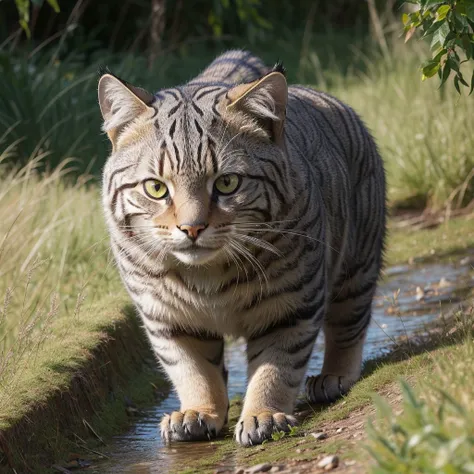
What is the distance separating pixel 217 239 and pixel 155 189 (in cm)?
39

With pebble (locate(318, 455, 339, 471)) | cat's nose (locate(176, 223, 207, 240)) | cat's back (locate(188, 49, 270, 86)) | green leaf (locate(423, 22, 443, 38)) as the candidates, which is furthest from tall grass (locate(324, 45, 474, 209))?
pebble (locate(318, 455, 339, 471))

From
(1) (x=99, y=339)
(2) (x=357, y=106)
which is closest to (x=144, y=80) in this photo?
(2) (x=357, y=106)

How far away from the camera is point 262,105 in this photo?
5.10 metres

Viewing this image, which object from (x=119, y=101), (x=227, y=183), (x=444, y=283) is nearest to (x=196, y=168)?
(x=227, y=183)

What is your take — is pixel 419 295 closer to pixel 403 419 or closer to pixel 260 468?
pixel 260 468

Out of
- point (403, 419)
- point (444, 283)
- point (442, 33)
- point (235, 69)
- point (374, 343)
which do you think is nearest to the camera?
point (403, 419)

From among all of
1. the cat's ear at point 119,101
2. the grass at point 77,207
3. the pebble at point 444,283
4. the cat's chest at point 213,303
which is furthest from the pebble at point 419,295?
the cat's ear at point 119,101

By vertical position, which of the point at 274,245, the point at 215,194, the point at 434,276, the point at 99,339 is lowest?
the point at 434,276

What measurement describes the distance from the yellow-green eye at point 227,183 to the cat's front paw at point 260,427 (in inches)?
40.2

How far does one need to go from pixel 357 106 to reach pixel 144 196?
8.18 m

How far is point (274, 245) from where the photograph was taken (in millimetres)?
5062

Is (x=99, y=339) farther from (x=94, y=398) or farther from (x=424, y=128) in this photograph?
(x=424, y=128)

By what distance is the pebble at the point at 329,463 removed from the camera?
385 cm

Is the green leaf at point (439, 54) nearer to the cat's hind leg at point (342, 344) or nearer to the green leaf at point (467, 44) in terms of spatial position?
the green leaf at point (467, 44)
